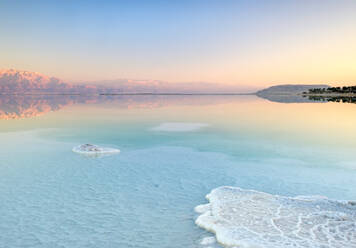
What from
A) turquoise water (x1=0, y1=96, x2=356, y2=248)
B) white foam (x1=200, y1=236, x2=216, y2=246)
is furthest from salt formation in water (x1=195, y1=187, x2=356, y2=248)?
turquoise water (x1=0, y1=96, x2=356, y2=248)

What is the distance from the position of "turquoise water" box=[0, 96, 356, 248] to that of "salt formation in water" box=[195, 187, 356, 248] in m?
0.47

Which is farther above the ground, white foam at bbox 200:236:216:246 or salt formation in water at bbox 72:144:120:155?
salt formation in water at bbox 72:144:120:155

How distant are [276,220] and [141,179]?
179 inches

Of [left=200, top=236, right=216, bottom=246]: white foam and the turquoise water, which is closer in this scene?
[left=200, top=236, right=216, bottom=246]: white foam

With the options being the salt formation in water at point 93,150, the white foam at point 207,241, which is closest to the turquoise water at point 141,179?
the white foam at point 207,241

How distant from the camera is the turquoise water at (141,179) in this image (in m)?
6.09

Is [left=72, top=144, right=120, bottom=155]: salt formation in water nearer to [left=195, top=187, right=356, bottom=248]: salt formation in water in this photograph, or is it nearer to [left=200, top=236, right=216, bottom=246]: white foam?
[left=195, top=187, right=356, bottom=248]: salt formation in water

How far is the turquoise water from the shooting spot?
6.09 m

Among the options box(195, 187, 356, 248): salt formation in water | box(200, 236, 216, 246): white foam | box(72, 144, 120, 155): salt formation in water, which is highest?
box(72, 144, 120, 155): salt formation in water

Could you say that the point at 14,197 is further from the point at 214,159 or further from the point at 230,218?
the point at 214,159

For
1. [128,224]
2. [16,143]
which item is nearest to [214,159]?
[128,224]

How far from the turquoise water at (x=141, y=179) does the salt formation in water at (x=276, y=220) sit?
472mm

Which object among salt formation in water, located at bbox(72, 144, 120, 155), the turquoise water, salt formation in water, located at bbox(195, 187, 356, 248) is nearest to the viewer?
salt formation in water, located at bbox(195, 187, 356, 248)

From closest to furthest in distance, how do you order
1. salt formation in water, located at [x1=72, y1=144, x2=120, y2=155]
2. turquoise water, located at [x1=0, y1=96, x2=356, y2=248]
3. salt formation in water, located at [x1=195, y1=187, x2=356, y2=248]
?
salt formation in water, located at [x1=195, y1=187, x2=356, y2=248]
turquoise water, located at [x1=0, y1=96, x2=356, y2=248]
salt formation in water, located at [x1=72, y1=144, x2=120, y2=155]
